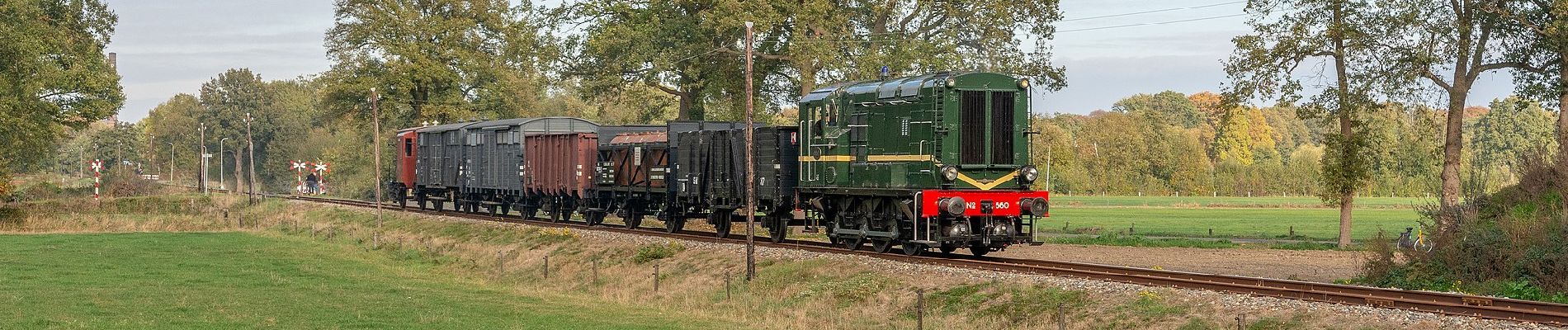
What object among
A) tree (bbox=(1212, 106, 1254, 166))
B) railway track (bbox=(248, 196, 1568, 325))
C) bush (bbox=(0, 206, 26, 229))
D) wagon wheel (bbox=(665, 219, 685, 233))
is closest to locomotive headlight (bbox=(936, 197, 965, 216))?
railway track (bbox=(248, 196, 1568, 325))

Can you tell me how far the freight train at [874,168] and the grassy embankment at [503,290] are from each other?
163 centimetres

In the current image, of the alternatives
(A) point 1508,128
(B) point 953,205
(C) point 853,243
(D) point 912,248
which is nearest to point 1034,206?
(B) point 953,205

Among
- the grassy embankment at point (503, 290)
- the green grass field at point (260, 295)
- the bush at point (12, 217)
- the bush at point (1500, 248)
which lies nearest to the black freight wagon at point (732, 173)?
the grassy embankment at point (503, 290)

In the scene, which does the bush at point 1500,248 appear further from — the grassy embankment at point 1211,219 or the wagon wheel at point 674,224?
the wagon wheel at point 674,224

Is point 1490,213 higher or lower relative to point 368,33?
lower

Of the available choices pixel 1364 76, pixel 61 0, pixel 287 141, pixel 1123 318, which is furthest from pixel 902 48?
pixel 287 141

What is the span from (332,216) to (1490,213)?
165ft

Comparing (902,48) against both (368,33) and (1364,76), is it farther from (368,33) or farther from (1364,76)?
(368,33)

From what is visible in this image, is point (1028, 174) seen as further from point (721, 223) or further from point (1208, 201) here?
point (1208, 201)

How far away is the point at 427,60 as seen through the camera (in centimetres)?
7819

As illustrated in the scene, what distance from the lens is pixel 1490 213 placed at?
1008 inches

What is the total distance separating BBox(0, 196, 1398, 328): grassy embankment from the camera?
865 inches

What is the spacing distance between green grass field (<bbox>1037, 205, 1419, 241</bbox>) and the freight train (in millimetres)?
18381

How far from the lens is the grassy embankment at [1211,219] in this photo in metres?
47.9
